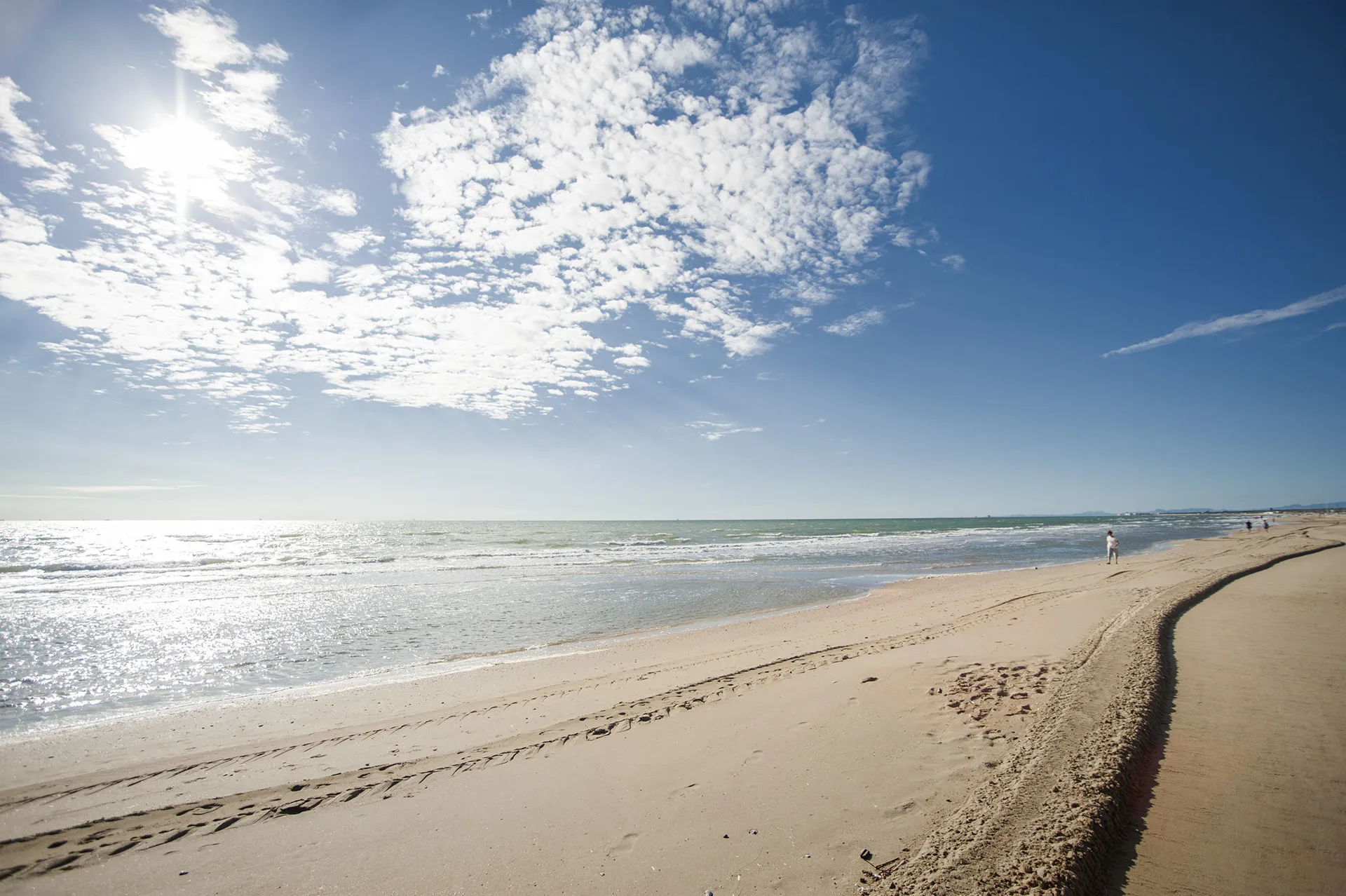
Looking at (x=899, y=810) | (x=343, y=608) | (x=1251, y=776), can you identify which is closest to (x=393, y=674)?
(x=343, y=608)

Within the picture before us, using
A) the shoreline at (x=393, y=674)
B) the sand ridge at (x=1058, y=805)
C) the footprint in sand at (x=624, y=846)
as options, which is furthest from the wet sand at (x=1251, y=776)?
the shoreline at (x=393, y=674)

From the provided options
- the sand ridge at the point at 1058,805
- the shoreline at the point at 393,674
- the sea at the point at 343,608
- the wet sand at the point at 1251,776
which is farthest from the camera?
the sea at the point at 343,608

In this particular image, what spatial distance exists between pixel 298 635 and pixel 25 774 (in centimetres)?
849

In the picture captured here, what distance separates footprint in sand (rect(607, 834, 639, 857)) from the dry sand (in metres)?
0.03

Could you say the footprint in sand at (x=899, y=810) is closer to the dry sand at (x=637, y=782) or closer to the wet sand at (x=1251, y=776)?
the dry sand at (x=637, y=782)

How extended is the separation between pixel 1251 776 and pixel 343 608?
2192 centimetres

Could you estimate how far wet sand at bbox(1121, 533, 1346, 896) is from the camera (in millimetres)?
3449

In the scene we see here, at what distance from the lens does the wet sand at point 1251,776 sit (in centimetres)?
345

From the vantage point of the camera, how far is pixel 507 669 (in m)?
11.3

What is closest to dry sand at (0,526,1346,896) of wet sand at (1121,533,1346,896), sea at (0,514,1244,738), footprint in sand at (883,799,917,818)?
footprint in sand at (883,799,917,818)

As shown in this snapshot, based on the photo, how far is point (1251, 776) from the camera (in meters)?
4.55

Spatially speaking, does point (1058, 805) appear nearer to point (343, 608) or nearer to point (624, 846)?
point (624, 846)

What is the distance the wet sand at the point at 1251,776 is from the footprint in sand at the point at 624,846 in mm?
3255

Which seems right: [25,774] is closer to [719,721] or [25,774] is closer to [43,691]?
[43,691]
